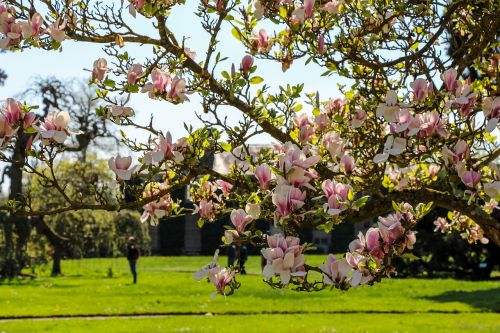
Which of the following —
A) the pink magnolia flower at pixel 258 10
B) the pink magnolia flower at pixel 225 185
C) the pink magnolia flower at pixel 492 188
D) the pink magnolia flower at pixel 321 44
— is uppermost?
the pink magnolia flower at pixel 258 10

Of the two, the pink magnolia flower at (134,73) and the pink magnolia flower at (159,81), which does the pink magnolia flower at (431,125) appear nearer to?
the pink magnolia flower at (159,81)

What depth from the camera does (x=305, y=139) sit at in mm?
5645

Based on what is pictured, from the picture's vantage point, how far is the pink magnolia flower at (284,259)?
12.2 ft

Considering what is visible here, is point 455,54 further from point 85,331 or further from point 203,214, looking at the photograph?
point 85,331

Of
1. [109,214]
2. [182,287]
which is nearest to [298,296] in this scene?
[182,287]

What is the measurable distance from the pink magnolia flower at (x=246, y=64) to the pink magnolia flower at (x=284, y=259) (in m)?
1.70

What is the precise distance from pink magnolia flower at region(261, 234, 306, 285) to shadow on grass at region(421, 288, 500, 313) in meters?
14.4

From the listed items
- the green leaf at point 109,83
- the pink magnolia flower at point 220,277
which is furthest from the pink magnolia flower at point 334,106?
the pink magnolia flower at point 220,277

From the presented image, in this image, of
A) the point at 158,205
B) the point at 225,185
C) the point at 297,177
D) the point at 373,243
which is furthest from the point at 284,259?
the point at 158,205

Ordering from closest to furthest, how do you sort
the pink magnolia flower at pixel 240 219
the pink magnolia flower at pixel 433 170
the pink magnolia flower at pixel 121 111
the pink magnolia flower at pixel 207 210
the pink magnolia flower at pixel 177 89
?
the pink magnolia flower at pixel 240 219
the pink magnolia flower at pixel 177 89
the pink magnolia flower at pixel 121 111
the pink magnolia flower at pixel 207 210
the pink magnolia flower at pixel 433 170

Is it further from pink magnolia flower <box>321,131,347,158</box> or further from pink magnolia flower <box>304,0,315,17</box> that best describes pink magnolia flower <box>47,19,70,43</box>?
pink magnolia flower <box>321,131,347,158</box>

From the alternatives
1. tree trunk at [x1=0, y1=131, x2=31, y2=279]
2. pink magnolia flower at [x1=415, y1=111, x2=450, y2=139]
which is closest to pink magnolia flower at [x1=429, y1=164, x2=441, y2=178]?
pink magnolia flower at [x1=415, y1=111, x2=450, y2=139]

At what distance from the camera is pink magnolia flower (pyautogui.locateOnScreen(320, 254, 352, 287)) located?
392 cm

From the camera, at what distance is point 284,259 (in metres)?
3.72
